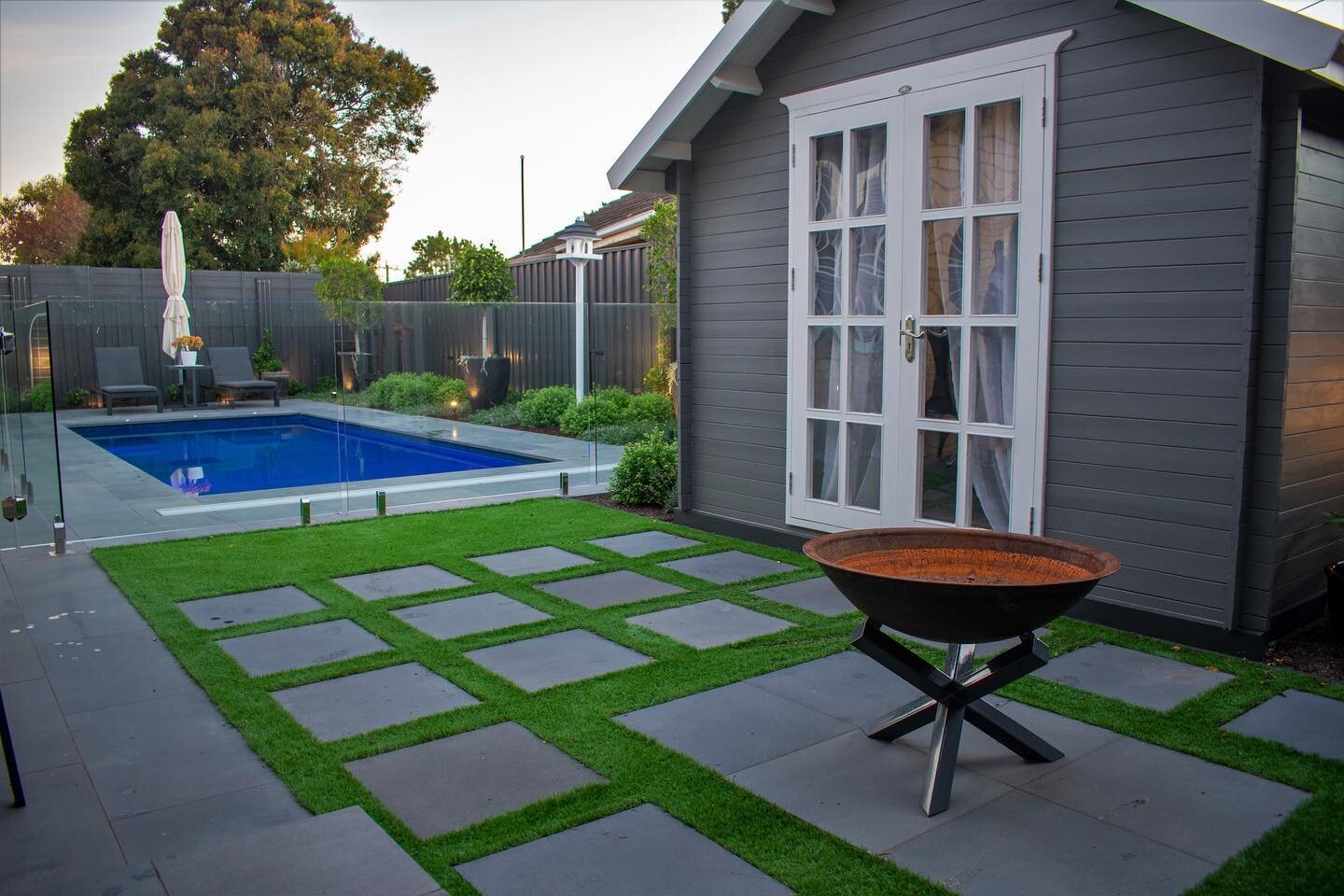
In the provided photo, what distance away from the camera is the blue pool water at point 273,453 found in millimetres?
7805

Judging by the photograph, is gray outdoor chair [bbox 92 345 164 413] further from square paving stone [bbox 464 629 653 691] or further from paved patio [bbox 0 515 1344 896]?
square paving stone [bbox 464 629 653 691]

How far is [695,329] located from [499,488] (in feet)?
8.53

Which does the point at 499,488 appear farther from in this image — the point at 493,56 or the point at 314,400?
the point at 493,56

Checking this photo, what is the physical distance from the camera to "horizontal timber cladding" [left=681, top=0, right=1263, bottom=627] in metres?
3.80

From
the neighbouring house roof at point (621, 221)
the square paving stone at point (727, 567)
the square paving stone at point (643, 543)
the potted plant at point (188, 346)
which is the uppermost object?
the neighbouring house roof at point (621, 221)

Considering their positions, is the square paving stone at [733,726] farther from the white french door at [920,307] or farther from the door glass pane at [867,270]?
the door glass pane at [867,270]

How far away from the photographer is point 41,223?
3497 cm

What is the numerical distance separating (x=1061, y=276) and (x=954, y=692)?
2.31m

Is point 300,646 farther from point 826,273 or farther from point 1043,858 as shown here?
point 826,273

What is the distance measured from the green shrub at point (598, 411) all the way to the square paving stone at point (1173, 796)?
250 inches

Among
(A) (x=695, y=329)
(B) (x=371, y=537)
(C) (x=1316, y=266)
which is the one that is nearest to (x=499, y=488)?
(B) (x=371, y=537)

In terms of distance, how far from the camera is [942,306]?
4766 millimetres

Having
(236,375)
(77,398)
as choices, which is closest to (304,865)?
(236,375)

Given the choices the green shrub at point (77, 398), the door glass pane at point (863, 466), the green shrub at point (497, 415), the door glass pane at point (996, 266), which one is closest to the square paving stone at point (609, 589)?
the door glass pane at point (863, 466)
